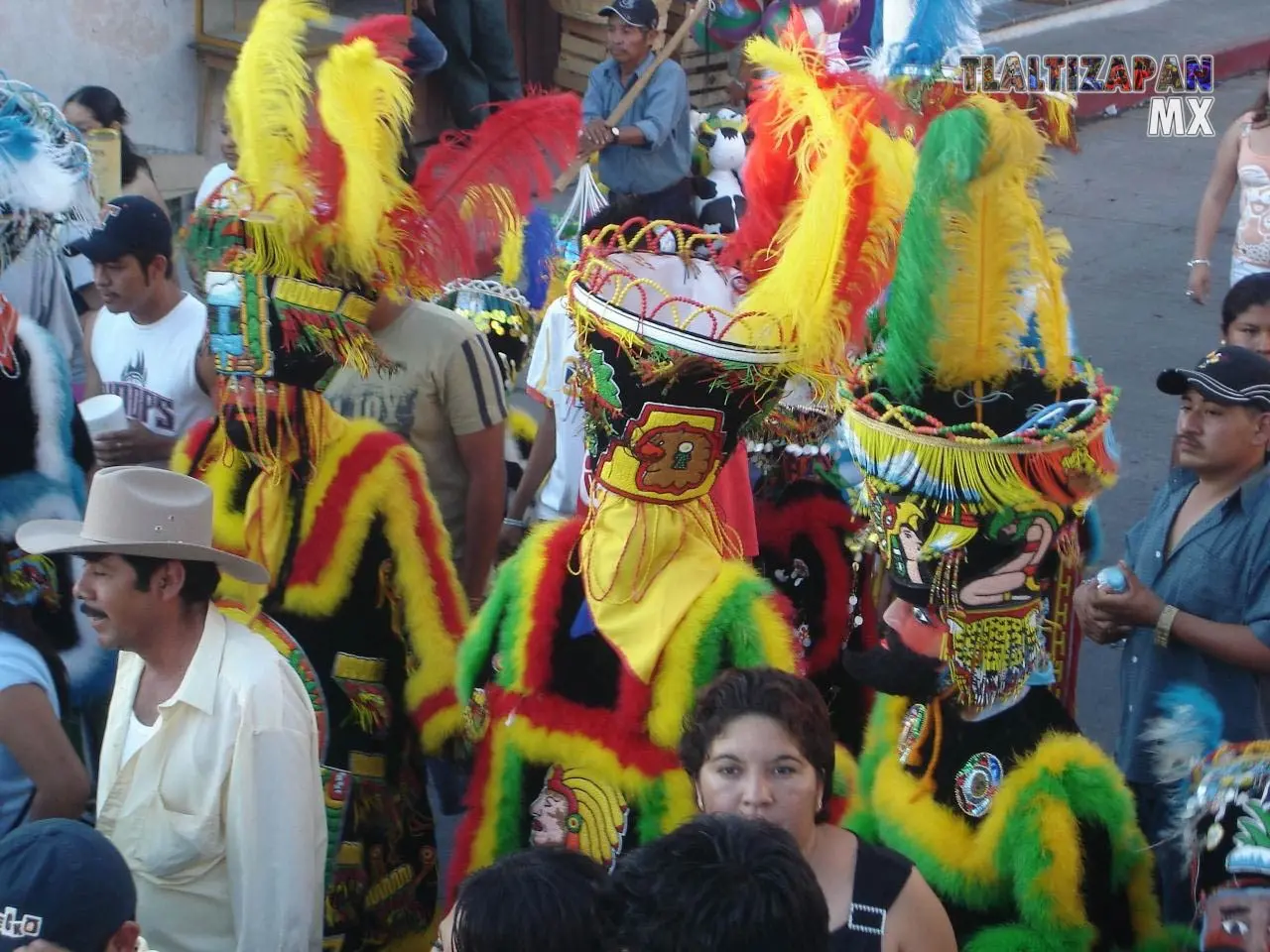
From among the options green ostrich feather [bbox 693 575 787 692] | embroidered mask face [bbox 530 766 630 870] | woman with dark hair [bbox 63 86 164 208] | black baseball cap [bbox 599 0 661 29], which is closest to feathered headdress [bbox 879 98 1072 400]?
green ostrich feather [bbox 693 575 787 692]

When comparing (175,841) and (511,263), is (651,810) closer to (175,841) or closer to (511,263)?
(175,841)

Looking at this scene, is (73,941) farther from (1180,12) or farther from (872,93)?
(1180,12)

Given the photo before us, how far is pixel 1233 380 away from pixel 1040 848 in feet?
4.53

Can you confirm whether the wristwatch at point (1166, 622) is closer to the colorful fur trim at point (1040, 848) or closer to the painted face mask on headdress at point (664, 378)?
the colorful fur trim at point (1040, 848)

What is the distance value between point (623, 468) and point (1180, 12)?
16.7 meters

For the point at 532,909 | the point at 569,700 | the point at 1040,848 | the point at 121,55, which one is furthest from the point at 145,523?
the point at 121,55

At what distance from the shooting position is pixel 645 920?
6.52 ft

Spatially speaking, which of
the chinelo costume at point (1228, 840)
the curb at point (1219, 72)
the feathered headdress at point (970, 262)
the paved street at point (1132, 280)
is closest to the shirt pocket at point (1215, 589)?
the chinelo costume at point (1228, 840)

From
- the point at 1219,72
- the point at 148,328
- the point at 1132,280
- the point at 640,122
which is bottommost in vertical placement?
the point at 148,328

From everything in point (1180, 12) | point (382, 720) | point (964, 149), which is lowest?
point (382, 720)

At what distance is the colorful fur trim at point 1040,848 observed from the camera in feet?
8.97

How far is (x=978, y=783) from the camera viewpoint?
2951 mm

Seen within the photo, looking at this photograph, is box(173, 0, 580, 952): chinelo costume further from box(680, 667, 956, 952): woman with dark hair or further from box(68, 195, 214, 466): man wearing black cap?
box(680, 667, 956, 952): woman with dark hair

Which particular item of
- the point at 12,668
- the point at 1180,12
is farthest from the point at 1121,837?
the point at 1180,12
